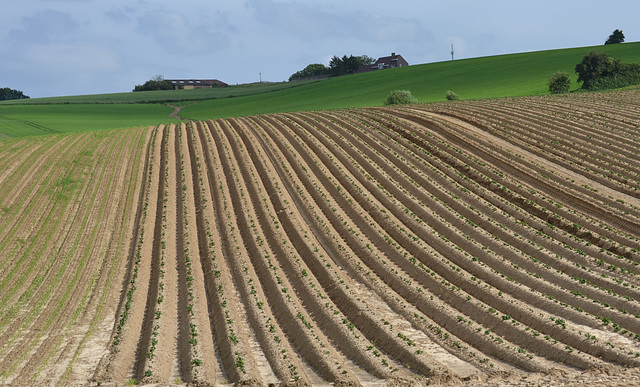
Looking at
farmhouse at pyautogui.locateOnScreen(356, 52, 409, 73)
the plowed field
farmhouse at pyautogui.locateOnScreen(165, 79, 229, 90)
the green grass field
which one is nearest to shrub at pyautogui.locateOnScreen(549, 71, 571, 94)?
the green grass field

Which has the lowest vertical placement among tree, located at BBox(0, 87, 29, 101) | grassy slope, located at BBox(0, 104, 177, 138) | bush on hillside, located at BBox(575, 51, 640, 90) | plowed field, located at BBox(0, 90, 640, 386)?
plowed field, located at BBox(0, 90, 640, 386)

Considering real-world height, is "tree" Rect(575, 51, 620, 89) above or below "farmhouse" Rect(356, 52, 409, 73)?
below

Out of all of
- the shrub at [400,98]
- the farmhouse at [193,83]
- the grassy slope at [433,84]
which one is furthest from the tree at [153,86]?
the shrub at [400,98]

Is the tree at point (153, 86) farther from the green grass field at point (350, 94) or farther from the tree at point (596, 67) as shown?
the tree at point (596, 67)

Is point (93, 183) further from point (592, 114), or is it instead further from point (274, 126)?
point (592, 114)

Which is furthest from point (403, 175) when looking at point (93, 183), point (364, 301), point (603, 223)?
point (93, 183)

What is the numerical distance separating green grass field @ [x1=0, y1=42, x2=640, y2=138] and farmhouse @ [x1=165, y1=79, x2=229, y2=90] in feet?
148

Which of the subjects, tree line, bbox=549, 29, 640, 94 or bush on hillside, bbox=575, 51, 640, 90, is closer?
tree line, bbox=549, 29, 640, 94

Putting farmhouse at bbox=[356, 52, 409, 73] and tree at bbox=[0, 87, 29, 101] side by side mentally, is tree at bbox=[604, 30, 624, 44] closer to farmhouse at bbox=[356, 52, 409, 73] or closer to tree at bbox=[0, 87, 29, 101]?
farmhouse at bbox=[356, 52, 409, 73]

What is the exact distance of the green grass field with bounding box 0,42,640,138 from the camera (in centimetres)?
6419

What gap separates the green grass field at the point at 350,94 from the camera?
64.2 m

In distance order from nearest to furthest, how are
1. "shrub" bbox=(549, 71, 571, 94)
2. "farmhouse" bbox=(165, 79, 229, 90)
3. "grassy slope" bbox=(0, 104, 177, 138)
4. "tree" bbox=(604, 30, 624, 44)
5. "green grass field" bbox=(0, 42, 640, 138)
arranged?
"grassy slope" bbox=(0, 104, 177, 138) < "shrub" bbox=(549, 71, 571, 94) < "green grass field" bbox=(0, 42, 640, 138) < "tree" bbox=(604, 30, 624, 44) < "farmhouse" bbox=(165, 79, 229, 90)

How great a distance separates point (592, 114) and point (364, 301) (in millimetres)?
27409

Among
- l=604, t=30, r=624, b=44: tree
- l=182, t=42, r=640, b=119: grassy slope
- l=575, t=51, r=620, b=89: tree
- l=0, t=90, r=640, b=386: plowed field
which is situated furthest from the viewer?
l=604, t=30, r=624, b=44: tree
